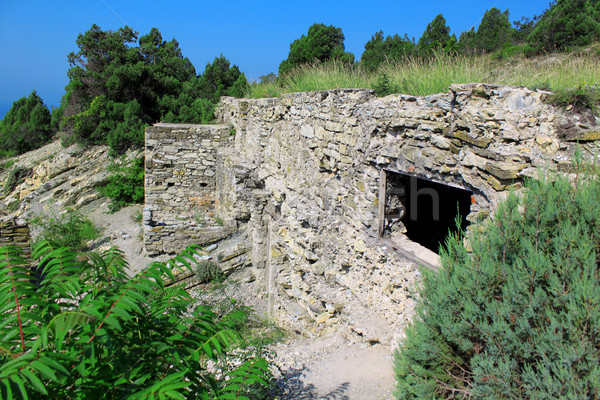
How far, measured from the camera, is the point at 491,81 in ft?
14.4

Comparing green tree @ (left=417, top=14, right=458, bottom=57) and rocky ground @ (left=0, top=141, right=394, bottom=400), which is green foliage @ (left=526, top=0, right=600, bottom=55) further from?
rocky ground @ (left=0, top=141, right=394, bottom=400)

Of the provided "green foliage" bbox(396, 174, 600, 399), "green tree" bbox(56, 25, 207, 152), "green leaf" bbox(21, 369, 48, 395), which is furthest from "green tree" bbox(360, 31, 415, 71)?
"green leaf" bbox(21, 369, 48, 395)

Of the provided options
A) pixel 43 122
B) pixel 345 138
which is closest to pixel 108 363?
pixel 345 138

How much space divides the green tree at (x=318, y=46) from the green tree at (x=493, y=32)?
17.6ft

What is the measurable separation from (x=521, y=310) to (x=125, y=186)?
501 inches

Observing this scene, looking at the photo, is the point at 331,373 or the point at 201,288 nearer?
the point at 331,373

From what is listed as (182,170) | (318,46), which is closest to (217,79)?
(318,46)

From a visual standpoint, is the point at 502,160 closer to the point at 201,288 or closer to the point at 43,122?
the point at 201,288

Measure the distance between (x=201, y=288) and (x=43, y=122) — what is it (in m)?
18.5

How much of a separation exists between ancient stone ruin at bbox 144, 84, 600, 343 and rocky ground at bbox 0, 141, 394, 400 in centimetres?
32

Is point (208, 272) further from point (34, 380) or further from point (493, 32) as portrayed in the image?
point (493, 32)

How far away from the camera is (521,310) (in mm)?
2154

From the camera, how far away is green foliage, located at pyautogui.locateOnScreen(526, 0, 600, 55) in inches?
368

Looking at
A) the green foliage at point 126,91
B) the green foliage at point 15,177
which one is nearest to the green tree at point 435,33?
the green foliage at point 126,91
